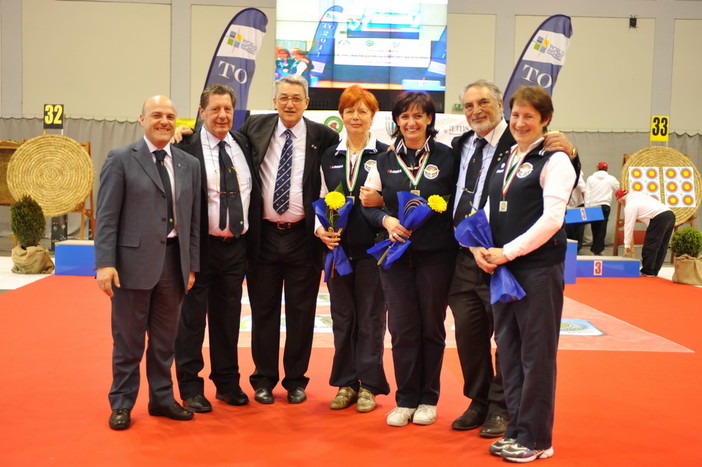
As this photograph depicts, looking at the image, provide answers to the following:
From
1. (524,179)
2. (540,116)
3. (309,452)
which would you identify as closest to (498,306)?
(524,179)

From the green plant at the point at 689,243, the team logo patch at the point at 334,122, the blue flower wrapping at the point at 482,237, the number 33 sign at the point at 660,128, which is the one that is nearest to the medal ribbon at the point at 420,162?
the blue flower wrapping at the point at 482,237

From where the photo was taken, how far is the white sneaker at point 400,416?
3.48m

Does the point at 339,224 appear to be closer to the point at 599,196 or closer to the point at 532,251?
the point at 532,251

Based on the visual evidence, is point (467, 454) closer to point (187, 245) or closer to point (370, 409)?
point (370, 409)

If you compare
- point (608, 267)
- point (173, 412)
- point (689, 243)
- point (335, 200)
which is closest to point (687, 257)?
point (689, 243)

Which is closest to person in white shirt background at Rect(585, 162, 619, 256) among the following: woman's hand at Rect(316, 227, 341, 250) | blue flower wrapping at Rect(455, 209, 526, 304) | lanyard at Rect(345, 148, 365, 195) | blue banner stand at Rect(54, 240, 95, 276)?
blue banner stand at Rect(54, 240, 95, 276)

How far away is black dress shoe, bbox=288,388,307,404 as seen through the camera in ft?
12.6

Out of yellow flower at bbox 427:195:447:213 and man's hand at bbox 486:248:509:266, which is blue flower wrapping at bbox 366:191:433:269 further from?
man's hand at bbox 486:248:509:266

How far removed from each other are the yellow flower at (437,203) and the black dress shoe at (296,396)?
129 centimetres

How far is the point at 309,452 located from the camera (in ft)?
10.2

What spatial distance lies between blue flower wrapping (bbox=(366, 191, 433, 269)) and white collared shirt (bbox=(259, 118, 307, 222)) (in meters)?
0.67

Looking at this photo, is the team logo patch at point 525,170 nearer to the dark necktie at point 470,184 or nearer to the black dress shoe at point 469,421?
the dark necktie at point 470,184

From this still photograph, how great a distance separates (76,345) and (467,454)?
121 inches

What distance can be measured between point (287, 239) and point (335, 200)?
40 cm
